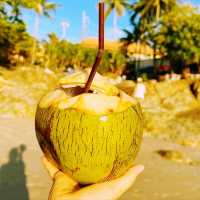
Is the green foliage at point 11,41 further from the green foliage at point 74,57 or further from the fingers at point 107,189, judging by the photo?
the fingers at point 107,189

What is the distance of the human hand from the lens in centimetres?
178

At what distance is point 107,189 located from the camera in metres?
1.81

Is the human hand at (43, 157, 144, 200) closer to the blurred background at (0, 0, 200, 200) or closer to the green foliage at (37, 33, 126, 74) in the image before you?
the blurred background at (0, 0, 200, 200)

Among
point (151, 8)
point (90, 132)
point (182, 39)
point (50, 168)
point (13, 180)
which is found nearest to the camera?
point (90, 132)

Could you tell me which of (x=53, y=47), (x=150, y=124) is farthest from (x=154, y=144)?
(x=53, y=47)

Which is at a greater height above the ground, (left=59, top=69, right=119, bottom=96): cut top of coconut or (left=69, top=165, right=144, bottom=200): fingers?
(left=59, top=69, right=119, bottom=96): cut top of coconut

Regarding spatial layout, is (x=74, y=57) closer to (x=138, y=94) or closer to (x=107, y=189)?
(x=138, y=94)

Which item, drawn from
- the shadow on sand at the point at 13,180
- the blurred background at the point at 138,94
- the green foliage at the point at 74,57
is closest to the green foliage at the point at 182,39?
the blurred background at the point at 138,94

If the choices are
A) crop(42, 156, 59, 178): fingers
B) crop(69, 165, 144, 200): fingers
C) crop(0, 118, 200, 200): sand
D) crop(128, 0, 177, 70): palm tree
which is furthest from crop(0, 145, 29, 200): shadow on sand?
crop(128, 0, 177, 70): palm tree

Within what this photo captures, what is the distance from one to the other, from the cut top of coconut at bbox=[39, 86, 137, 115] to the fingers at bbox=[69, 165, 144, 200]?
0.35 meters

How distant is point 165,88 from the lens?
65.8 ft

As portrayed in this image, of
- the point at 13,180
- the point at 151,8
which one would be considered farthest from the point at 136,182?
the point at 151,8

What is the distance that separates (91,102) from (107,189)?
1.32 ft

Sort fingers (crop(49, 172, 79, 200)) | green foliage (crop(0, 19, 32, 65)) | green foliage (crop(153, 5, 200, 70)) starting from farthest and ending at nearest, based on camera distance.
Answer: green foliage (crop(153, 5, 200, 70)) < green foliage (crop(0, 19, 32, 65)) < fingers (crop(49, 172, 79, 200))
